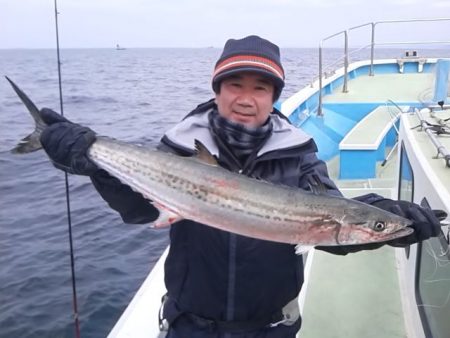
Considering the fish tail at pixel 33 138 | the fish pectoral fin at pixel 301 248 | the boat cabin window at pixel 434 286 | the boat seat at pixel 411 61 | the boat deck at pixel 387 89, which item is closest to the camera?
the fish pectoral fin at pixel 301 248

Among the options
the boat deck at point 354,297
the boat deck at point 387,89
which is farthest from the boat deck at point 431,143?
the boat deck at point 387,89

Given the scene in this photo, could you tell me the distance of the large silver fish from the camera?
7.44 ft

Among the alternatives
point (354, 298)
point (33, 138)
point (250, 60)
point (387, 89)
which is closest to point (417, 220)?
point (250, 60)

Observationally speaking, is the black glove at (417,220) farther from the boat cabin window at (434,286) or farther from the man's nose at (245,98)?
the man's nose at (245,98)

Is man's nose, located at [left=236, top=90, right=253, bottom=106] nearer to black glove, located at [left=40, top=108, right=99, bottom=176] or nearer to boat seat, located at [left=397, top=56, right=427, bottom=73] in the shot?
black glove, located at [left=40, top=108, right=99, bottom=176]

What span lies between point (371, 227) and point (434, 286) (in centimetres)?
137

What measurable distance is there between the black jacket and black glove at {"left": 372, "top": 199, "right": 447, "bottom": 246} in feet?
1.00

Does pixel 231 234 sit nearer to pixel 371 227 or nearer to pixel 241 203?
pixel 241 203

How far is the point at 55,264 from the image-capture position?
690 cm

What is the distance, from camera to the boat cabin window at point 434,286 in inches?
115

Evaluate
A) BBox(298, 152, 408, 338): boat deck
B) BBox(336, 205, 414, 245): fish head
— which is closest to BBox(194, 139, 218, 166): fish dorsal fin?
BBox(336, 205, 414, 245): fish head

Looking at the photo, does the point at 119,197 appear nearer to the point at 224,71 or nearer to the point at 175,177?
the point at 175,177

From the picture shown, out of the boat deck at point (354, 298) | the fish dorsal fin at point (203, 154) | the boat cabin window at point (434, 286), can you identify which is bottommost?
the boat deck at point (354, 298)

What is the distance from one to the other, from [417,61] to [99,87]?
19.8 metres
